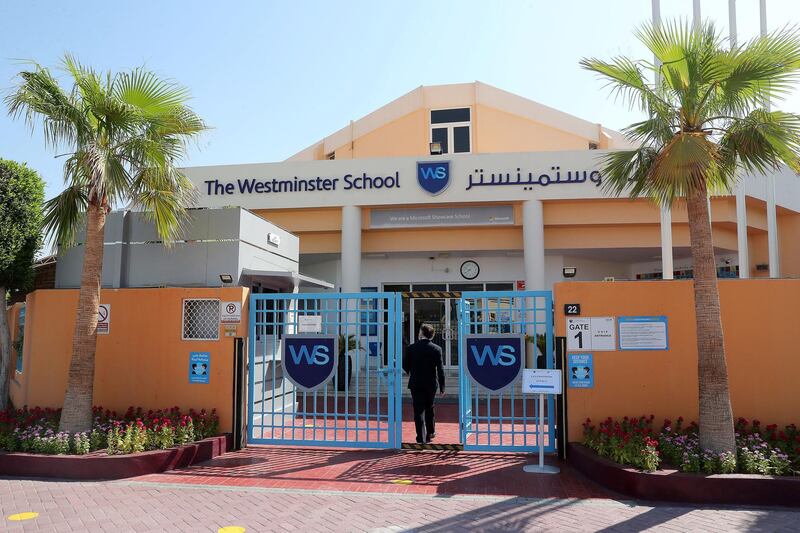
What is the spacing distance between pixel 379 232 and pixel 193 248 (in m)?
8.92

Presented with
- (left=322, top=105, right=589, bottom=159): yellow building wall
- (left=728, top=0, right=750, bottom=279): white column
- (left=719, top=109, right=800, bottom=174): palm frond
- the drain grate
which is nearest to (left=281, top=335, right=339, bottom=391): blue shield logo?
the drain grate

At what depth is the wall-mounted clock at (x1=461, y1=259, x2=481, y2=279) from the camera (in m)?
Result: 19.4

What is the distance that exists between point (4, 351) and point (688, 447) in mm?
9901

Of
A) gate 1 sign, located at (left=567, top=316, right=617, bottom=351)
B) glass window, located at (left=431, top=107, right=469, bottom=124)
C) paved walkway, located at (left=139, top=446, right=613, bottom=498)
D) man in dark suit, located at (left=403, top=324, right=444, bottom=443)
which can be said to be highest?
glass window, located at (left=431, top=107, right=469, bottom=124)

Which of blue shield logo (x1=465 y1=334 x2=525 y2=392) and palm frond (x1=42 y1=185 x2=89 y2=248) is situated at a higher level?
palm frond (x1=42 y1=185 x2=89 y2=248)

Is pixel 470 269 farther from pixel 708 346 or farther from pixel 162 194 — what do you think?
pixel 708 346

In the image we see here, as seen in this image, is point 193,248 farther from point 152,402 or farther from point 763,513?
point 763,513

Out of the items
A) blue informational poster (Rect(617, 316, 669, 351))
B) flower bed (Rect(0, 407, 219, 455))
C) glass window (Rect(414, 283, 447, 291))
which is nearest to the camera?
flower bed (Rect(0, 407, 219, 455))

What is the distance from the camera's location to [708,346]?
6.78 m

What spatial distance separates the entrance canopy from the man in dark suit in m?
3.03

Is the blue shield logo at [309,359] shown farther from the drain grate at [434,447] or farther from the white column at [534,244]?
the white column at [534,244]

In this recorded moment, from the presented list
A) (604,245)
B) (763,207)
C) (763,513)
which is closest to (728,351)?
(763,513)

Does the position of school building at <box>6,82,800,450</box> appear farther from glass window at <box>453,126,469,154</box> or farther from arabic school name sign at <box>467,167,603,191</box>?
glass window at <box>453,126,469,154</box>

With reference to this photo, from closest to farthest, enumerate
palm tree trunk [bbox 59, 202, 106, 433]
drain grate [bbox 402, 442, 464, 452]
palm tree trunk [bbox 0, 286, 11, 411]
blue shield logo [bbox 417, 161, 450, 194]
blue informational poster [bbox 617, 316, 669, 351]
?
palm tree trunk [bbox 59, 202, 106, 433] < blue informational poster [bbox 617, 316, 669, 351] < drain grate [bbox 402, 442, 464, 452] < palm tree trunk [bbox 0, 286, 11, 411] < blue shield logo [bbox 417, 161, 450, 194]
